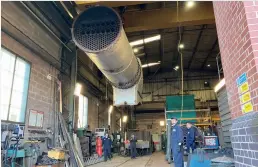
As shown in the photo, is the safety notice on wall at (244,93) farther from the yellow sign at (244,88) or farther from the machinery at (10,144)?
the machinery at (10,144)

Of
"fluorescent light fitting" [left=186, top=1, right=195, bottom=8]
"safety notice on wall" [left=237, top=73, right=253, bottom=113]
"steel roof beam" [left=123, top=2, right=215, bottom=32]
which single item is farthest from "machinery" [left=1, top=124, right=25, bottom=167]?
"fluorescent light fitting" [left=186, top=1, right=195, bottom=8]

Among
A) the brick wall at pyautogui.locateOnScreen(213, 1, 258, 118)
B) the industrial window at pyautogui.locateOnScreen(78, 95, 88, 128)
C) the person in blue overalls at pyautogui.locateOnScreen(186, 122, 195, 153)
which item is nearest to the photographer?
the brick wall at pyautogui.locateOnScreen(213, 1, 258, 118)

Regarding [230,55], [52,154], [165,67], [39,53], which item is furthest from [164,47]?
[230,55]

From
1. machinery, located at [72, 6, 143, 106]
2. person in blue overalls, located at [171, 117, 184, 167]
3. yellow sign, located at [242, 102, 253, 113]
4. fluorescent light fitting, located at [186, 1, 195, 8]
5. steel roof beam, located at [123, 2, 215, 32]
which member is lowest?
person in blue overalls, located at [171, 117, 184, 167]

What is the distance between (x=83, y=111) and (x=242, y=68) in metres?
9.35

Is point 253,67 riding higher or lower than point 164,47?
lower

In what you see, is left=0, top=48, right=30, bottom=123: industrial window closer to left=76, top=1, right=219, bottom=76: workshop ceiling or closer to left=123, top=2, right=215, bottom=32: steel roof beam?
left=76, top=1, right=219, bottom=76: workshop ceiling

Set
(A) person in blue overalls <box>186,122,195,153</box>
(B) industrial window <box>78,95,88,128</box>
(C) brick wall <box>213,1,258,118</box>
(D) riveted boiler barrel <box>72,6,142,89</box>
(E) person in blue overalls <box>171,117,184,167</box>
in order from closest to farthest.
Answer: (C) brick wall <box>213,1,258,118</box> < (D) riveted boiler barrel <box>72,6,142,89</box> < (E) person in blue overalls <box>171,117,184,167</box> < (A) person in blue overalls <box>186,122,195,153</box> < (B) industrial window <box>78,95,88,128</box>

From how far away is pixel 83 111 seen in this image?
35.3ft

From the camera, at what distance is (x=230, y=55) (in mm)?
2555

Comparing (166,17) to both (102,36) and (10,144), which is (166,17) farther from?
(10,144)

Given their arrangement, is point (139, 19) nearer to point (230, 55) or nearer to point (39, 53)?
point (39, 53)

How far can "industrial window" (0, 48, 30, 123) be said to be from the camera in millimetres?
5121

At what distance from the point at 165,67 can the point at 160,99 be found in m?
2.85
